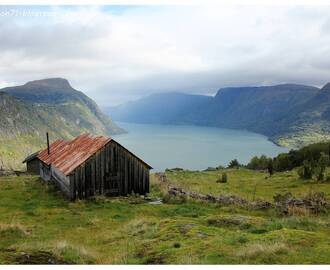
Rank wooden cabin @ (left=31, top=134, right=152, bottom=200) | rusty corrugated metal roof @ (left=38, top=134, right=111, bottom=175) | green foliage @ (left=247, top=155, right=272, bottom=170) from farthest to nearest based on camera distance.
Answer: green foliage @ (left=247, top=155, right=272, bottom=170), rusty corrugated metal roof @ (left=38, top=134, right=111, bottom=175), wooden cabin @ (left=31, top=134, right=152, bottom=200)

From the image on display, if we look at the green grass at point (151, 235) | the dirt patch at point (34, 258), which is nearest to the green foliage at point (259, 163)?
the green grass at point (151, 235)

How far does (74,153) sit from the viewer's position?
135 feet

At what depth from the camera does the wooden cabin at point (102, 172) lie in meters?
35.8

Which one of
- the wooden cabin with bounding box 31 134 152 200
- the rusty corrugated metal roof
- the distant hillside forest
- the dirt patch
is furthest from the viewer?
the distant hillside forest

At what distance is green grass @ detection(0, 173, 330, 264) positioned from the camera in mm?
14344

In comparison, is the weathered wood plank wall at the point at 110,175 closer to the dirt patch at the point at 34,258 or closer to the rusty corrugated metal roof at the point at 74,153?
the rusty corrugated metal roof at the point at 74,153

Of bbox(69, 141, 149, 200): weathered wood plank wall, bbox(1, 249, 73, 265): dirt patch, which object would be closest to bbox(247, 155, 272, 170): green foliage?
bbox(69, 141, 149, 200): weathered wood plank wall

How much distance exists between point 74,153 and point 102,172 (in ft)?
18.2

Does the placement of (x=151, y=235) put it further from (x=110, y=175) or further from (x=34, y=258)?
(x=110, y=175)

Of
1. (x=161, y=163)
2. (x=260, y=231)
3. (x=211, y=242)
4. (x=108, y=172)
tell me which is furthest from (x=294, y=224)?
(x=161, y=163)

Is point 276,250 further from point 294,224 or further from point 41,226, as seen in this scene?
point 41,226

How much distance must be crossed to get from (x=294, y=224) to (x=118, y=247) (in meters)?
8.47

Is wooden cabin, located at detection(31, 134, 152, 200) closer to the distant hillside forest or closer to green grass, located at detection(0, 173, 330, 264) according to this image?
green grass, located at detection(0, 173, 330, 264)

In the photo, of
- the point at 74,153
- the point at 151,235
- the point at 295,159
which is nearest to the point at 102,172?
the point at 74,153
